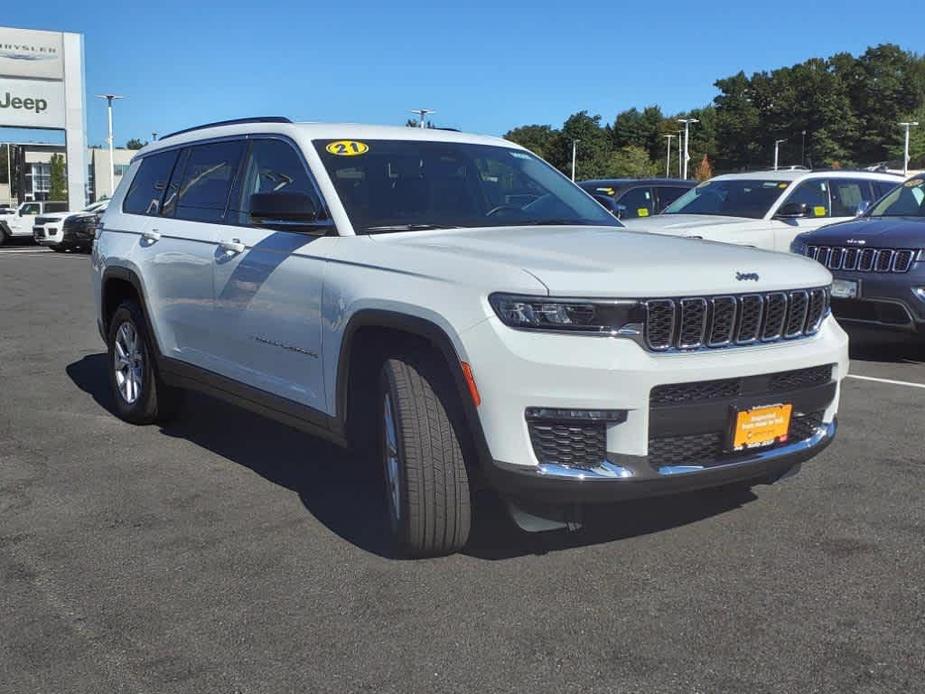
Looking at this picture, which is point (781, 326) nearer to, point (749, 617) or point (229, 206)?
point (749, 617)

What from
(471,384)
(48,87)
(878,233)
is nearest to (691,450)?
(471,384)

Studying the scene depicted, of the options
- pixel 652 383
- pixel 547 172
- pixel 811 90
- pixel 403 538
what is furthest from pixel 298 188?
pixel 811 90

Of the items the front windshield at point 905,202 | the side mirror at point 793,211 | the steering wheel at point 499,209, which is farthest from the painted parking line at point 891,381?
the steering wheel at point 499,209

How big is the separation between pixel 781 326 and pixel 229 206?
2.89 m

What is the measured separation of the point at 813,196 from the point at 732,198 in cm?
92

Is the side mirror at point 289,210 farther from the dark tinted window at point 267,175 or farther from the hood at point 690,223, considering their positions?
the hood at point 690,223

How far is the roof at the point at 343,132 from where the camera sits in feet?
16.0

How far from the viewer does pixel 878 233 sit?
8.39m

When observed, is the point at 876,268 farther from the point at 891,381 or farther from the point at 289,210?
the point at 289,210

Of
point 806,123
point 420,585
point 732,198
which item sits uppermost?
point 806,123

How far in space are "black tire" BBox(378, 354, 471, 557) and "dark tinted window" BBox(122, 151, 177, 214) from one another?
113 inches

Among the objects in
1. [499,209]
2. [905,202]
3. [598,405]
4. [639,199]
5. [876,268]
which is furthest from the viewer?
[639,199]

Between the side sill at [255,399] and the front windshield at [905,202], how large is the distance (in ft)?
22.7

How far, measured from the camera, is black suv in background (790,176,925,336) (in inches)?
316
